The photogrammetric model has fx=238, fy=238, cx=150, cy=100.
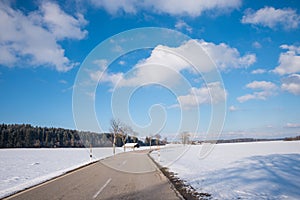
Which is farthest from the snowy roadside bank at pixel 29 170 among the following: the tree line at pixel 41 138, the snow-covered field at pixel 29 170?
the tree line at pixel 41 138

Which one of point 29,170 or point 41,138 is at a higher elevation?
point 41,138

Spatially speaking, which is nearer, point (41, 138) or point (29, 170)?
point (29, 170)

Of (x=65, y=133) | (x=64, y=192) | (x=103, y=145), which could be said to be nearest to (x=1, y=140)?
(x=65, y=133)

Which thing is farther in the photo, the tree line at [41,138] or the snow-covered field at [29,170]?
the tree line at [41,138]

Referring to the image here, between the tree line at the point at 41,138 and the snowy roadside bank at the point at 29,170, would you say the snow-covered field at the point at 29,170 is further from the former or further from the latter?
the tree line at the point at 41,138

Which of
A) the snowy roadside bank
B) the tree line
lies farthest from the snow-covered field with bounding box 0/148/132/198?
the tree line

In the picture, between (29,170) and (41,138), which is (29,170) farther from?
(41,138)

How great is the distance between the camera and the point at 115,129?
148ft

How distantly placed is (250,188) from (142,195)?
4.06 metres

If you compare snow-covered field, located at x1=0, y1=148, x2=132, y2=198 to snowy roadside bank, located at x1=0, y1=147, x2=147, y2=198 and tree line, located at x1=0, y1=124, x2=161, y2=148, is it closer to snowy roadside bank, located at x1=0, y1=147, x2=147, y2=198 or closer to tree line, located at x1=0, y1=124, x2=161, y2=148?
snowy roadside bank, located at x1=0, y1=147, x2=147, y2=198

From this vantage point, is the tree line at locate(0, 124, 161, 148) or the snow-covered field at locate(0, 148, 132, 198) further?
the tree line at locate(0, 124, 161, 148)

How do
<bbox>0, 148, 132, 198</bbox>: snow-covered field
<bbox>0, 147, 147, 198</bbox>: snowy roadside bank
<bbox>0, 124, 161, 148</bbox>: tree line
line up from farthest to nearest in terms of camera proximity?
<bbox>0, 124, 161, 148</bbox>: tree line < <bbox>0, 148, 132, 198</bbox>: snow-covered field < <bbox>0, 147, 147, 198</bbox>: snowy roadside bank

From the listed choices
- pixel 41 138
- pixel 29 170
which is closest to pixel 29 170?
pixel 29 170

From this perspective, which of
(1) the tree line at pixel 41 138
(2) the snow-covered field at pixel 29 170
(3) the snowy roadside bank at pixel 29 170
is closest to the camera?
(3) the snowy roadside bank at pixel 29 170
